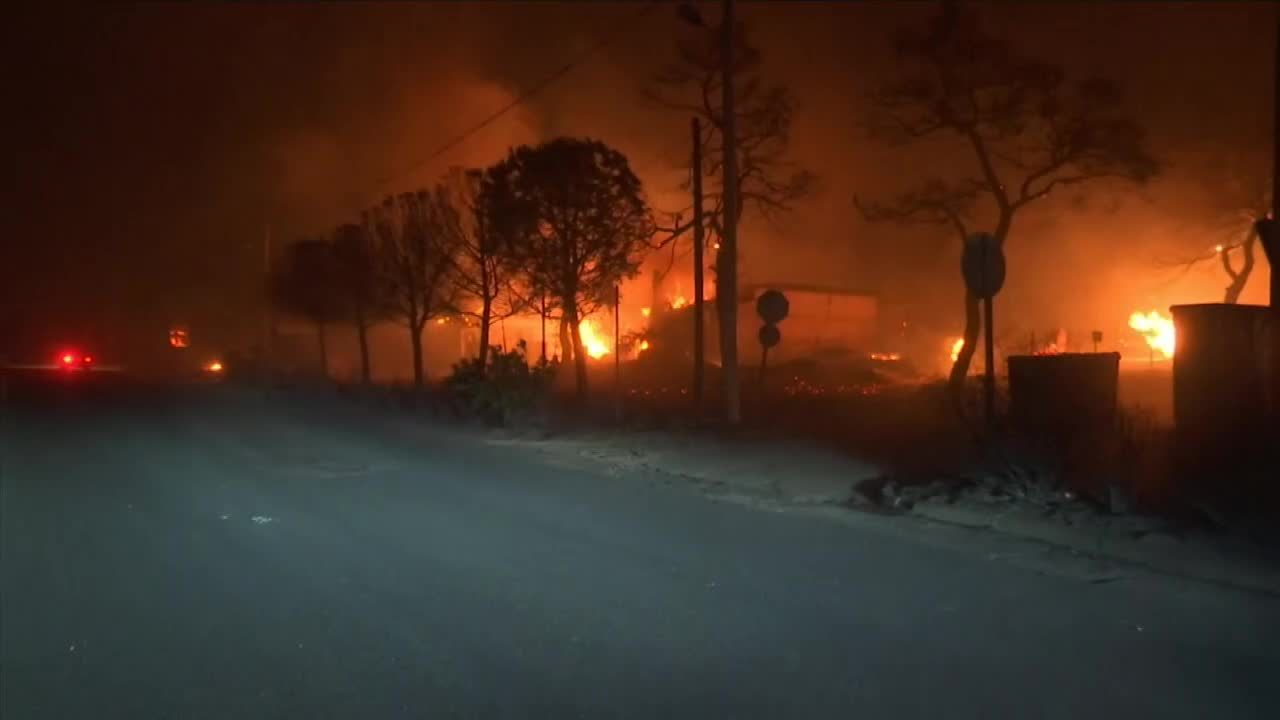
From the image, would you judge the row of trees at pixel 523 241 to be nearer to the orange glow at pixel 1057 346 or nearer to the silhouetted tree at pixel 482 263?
the silhouetted tree at pixel 482 263

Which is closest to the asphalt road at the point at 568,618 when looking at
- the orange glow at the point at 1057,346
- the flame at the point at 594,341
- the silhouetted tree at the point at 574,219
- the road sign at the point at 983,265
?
the road sign at the point at 983,265

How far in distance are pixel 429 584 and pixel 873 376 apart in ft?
113

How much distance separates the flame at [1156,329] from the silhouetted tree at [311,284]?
3797 centimetres

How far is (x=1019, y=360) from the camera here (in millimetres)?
13594

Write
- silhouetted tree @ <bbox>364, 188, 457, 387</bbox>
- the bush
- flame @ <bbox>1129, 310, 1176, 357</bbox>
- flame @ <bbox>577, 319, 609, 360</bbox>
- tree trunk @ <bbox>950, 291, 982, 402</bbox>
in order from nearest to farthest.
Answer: the bush
tree trunk @ <bbox>950, 291, 982, 402</bbox>
silhouetted tree @ <bbox>364, 188, 457, 387</bbox>
flame @ <bbox>1129, 310, 1176, 357</bbox>
flame @ <bbox>577, 319, 609, 360</bbox>

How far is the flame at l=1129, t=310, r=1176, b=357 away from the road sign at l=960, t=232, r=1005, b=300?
42395 mm

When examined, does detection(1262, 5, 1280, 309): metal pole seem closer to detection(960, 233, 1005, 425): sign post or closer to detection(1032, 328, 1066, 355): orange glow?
detection(960, 233, 1005, 425): sign post

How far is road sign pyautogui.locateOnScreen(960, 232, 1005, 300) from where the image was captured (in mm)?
13226

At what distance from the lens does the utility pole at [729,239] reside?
1941cm

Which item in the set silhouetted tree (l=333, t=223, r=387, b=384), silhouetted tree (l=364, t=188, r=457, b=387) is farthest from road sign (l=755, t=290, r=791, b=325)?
silhouetted tree (l=333, t=223, r=387, b=384)

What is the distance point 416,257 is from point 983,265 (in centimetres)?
2886

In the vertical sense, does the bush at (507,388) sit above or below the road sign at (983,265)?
below

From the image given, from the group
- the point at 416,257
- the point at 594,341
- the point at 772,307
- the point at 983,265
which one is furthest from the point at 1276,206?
the point at 594,341

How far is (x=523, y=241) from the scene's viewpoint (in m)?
30.6
